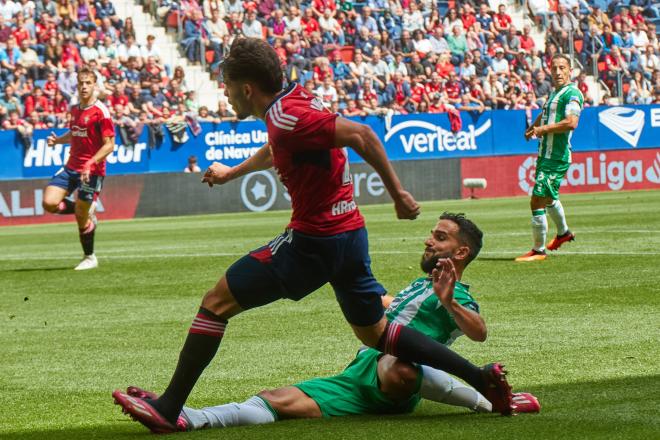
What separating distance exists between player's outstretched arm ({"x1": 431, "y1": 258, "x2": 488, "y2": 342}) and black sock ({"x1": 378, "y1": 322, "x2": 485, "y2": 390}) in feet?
0.48

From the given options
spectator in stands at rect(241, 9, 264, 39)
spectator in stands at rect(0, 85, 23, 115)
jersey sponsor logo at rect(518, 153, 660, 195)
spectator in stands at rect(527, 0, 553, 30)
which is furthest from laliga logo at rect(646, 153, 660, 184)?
spectator in stands at rect(0, 85, 23, 115)

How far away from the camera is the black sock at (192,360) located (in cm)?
588

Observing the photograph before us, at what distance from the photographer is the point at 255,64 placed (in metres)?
5.98

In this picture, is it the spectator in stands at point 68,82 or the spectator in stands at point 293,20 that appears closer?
the spectator in stands at point 68,82

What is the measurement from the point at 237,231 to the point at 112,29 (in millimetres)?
10875

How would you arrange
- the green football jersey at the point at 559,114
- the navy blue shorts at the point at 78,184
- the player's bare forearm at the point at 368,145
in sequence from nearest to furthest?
the player's bare forearm at the point at 368,145
the green football jersey at the point at 559,114
the navy blue shorts at the point at 78,184

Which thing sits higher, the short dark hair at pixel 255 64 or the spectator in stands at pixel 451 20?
the short dark hair at pixel 255 64

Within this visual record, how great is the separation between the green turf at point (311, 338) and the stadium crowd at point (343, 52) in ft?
38.5

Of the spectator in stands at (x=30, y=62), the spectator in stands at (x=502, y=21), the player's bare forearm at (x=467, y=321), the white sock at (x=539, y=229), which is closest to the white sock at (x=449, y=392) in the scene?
the player's bare forearm at (x=467, y=321)

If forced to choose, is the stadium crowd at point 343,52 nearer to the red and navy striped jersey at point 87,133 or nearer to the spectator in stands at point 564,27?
the spectator in stands at point 564,27

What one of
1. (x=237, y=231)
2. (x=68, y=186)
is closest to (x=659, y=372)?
(x=68, y=186)

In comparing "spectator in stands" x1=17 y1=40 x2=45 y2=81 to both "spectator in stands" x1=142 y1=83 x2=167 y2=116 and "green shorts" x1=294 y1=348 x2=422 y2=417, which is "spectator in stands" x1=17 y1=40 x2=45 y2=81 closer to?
"spectator in stands" x1=142 y1=83 x2=167 y2=116

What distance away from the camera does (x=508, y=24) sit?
40.1 metres

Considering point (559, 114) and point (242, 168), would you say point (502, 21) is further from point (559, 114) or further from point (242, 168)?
point (242, 168)
